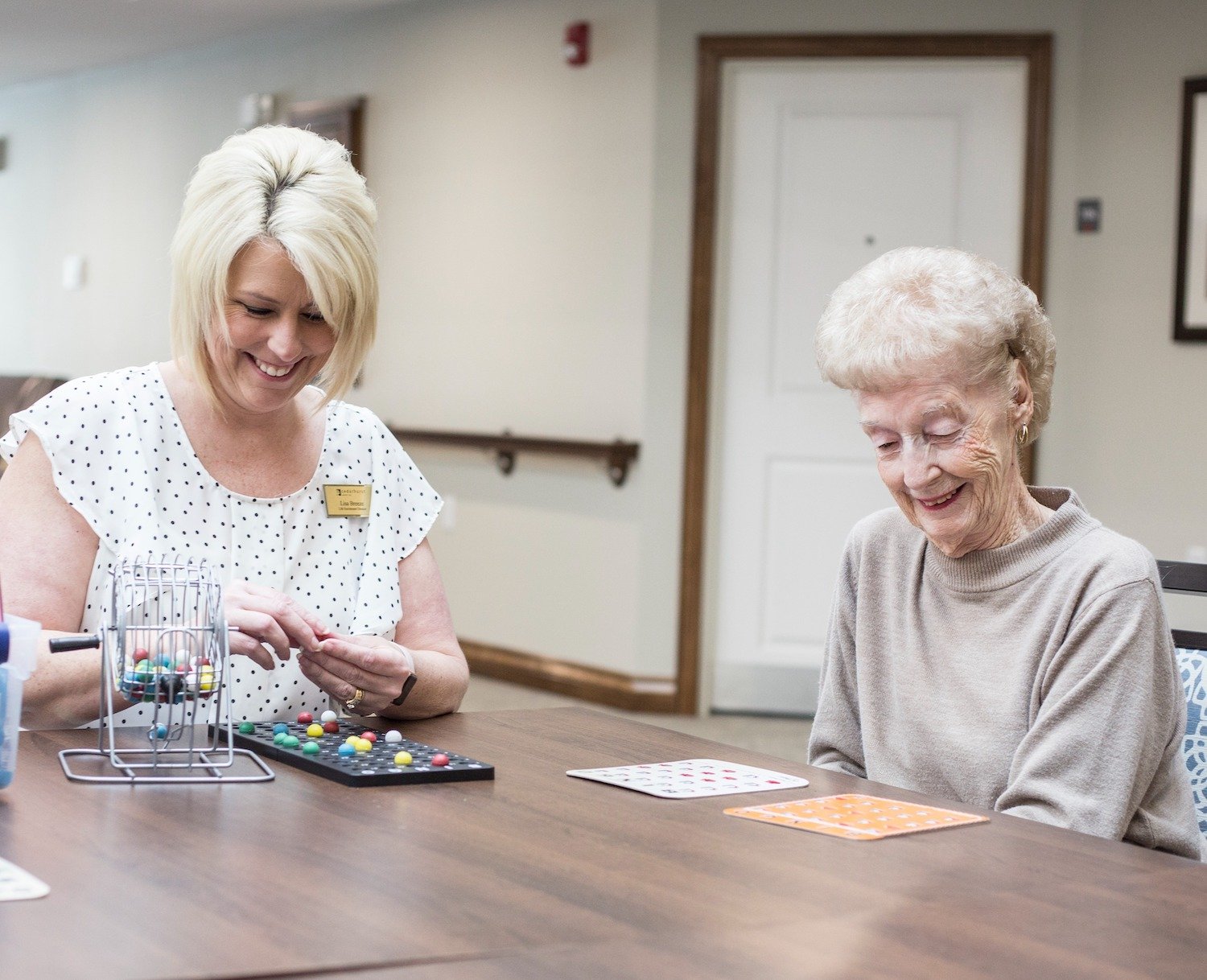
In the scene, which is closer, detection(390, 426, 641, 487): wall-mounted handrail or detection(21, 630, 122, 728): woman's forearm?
detection(21, 630, 122, 728): woman's forearm

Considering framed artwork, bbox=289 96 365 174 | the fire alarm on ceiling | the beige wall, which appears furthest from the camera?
framed artwork, bbox=289 96 365 174

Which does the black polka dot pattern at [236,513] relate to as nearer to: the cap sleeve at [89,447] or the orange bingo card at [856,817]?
the cap sleeve at [89,447]

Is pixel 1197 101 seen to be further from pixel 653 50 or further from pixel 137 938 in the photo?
pixel 137 938

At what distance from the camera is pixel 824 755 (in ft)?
5.96

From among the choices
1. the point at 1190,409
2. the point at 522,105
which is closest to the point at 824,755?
the point at 1190,409

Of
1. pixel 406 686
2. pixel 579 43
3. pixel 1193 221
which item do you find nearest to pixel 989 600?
pixel 406 686

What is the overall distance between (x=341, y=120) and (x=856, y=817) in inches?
217

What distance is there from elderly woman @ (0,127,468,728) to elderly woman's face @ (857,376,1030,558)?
2.05ft

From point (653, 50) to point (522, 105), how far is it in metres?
0.70

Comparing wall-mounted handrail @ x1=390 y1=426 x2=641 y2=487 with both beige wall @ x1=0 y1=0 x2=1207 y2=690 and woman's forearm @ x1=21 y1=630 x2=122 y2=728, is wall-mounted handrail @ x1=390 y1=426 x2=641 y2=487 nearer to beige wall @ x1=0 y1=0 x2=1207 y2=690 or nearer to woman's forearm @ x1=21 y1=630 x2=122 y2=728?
beige wall @ x1=0 y1=0 x2=1207 y2=690

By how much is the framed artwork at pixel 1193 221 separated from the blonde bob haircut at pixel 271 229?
352 centimetres

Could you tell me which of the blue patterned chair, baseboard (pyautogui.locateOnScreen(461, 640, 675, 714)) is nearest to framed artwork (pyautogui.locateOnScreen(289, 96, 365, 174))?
baseboard (pyautogui.locateOnScreen(461, 640, 675, 714))

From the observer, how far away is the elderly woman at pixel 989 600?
4.91 feet

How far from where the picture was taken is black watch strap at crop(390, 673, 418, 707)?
1.79 m
